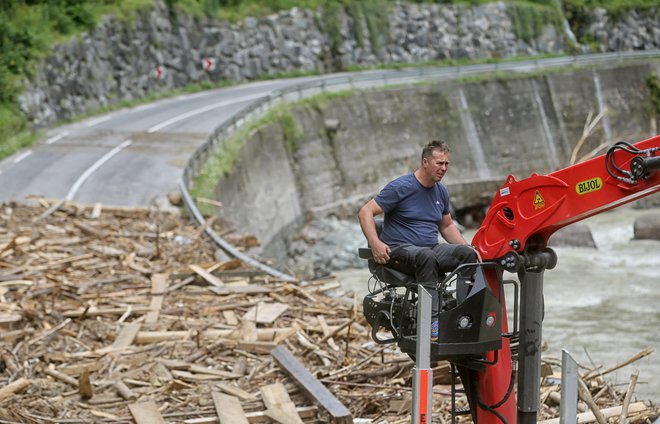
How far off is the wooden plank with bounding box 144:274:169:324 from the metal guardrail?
1.83 m

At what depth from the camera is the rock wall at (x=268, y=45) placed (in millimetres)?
34656

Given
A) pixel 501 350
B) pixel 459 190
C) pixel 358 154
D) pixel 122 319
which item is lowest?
pixel 459 190

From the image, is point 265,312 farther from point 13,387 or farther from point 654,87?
point 654,87

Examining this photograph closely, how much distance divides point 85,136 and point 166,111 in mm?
5240

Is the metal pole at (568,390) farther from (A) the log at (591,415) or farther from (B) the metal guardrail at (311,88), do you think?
(B) the metal guardrail at (311,88)

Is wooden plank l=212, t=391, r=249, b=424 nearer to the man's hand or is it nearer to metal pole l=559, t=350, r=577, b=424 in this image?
the man's hand

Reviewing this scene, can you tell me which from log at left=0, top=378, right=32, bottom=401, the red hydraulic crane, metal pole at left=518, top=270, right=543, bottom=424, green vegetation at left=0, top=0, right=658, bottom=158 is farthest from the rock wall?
metal pole at left=518, top=270, right=543, bottom=424

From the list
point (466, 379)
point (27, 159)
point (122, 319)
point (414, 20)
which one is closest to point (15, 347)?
point (122, 319)

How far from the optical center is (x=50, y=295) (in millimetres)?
14086

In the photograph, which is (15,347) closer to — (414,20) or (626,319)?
(626,319)

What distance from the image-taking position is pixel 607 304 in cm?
2116

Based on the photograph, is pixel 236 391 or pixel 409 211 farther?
pixel 236 391

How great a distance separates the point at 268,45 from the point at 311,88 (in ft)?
31.5

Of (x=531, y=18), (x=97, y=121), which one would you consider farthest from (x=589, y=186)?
(x=531, y=18)
